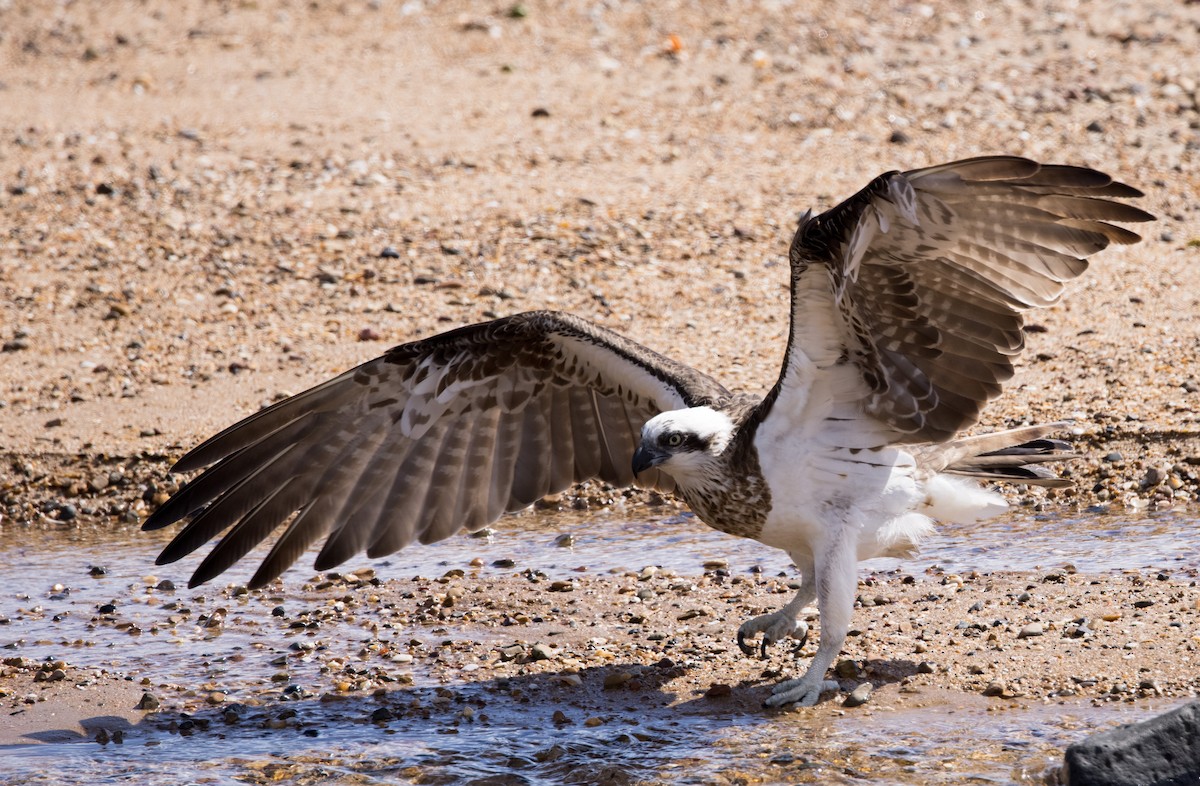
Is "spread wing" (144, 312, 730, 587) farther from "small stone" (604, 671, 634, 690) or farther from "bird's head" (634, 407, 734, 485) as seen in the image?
"small stone" (604, 671, 634, 690)

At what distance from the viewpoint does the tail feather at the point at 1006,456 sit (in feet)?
18.6

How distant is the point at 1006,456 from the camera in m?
5.79

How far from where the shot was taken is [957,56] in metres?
12.0

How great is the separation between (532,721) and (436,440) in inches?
53.9

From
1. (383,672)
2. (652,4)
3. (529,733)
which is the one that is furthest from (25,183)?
(529,733)

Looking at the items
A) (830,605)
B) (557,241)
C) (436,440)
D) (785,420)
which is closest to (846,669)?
(830,605)

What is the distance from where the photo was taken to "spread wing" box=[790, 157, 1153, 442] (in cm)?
463

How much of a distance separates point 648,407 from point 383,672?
151 cm

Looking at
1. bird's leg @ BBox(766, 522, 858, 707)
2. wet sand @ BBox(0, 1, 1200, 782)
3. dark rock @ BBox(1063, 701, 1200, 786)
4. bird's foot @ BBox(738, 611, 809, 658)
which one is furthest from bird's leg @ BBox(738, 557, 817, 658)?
dark rock @ BBox(1063, 701, 1200, 786)

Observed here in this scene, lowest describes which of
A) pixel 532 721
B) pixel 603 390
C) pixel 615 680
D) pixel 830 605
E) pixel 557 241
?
pixel 532 721

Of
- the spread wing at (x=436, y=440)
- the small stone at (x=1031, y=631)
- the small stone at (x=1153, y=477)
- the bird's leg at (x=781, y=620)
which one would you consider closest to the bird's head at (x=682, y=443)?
the spread wing at (x=436, y=440)

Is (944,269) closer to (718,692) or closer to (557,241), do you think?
(718,692)

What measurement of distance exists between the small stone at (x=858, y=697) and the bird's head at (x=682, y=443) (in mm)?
949

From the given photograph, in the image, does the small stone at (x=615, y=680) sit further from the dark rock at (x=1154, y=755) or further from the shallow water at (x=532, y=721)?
the dark rock at (x=1154, y=755)
